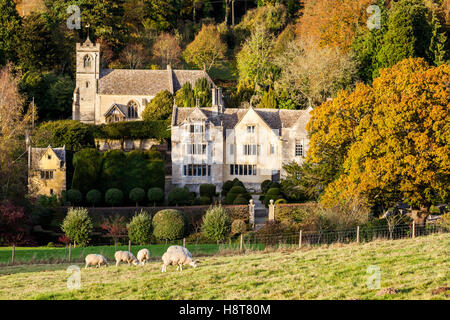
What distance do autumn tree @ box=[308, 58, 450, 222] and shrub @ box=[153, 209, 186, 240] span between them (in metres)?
10.1

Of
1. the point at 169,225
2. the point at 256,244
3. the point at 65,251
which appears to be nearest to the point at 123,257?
A: the point at 65,251

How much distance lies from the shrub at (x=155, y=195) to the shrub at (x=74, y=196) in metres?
5.08

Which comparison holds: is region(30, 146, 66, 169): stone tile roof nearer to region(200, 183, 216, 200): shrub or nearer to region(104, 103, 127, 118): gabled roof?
region(200, 183, 216, 200): shrub

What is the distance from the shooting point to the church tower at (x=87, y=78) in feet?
242

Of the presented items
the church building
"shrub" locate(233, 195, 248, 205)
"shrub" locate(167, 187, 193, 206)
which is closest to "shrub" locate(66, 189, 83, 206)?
"shrub" locate(167, 187, 193, 206)

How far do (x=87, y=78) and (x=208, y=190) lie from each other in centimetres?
2404

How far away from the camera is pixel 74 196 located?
2125 inches

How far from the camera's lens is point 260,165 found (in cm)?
6094

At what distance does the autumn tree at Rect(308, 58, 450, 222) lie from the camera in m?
42.3

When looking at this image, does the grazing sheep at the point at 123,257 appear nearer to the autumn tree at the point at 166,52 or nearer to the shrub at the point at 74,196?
the shrub at the point at 74,196

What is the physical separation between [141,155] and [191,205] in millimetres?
6222

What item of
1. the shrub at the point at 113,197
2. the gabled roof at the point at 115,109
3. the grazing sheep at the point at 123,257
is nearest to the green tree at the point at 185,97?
the gabled roof at the point at 115,109
